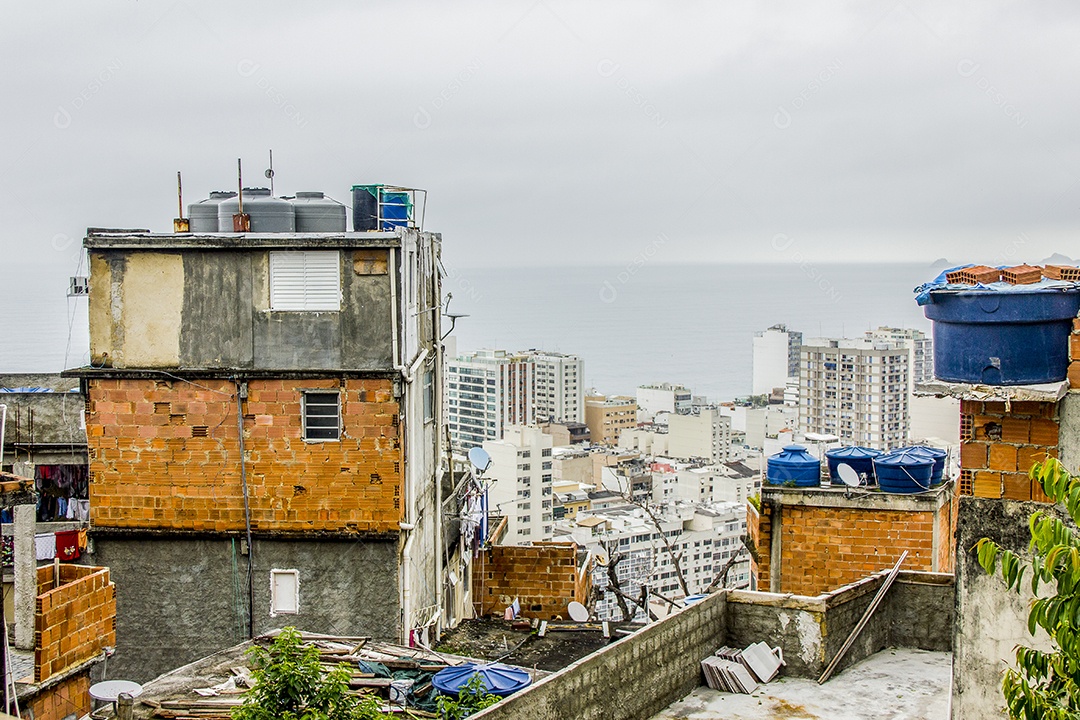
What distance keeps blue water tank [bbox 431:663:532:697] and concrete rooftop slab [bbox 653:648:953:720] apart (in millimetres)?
1256

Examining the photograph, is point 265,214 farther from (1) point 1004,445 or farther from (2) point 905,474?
(1) point 1004,445

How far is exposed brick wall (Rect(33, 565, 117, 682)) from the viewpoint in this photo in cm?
1001

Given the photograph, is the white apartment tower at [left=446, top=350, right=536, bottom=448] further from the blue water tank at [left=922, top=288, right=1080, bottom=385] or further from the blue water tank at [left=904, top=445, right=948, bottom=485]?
the blue water tank at [left=922, top=288, right=1080, bottom=385]

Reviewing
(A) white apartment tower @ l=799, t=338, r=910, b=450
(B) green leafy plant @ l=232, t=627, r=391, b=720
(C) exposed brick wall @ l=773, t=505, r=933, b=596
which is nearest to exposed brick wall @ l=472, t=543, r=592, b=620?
(C) exposed brick wall @ l=773, t=505, r=933, b=596

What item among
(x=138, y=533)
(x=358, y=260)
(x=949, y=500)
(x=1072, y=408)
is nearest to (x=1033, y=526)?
(x=1072, y=408)

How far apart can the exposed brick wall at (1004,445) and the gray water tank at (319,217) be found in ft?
27.3

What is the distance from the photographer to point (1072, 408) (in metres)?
7.70

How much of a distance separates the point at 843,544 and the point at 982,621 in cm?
514

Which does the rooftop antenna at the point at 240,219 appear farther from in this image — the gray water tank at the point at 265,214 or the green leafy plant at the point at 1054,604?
the green leafy plant at the point at 1054,604

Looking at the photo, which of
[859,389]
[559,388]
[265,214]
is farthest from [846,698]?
[559,388]

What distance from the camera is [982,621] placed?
800 cm

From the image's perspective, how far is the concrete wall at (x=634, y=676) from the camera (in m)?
8.29

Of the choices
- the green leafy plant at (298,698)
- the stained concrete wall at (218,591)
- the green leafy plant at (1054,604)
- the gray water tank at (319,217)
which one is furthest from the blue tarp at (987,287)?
the gray water tank at (319,217)

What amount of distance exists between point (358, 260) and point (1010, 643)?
27.1 ft
